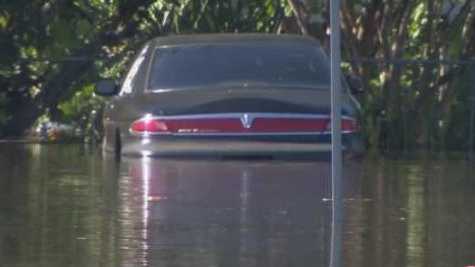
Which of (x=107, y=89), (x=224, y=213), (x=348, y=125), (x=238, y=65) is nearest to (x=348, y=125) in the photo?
(x=348, y=125)

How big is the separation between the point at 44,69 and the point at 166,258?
38.1ft

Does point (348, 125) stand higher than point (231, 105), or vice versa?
point (231, 105)

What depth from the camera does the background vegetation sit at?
1909 centimetres

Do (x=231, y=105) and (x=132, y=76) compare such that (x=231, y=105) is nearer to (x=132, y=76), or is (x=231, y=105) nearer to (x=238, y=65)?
(x=238, y=65)

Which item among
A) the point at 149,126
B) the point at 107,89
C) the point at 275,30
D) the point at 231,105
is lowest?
the point at 149,126

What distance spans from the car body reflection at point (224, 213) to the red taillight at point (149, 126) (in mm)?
268

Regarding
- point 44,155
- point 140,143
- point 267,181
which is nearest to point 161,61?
point 140,143

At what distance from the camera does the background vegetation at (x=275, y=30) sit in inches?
752

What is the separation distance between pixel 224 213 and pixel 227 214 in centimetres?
6

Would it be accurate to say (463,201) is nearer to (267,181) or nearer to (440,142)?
(267,181)

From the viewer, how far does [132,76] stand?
14.3 meters

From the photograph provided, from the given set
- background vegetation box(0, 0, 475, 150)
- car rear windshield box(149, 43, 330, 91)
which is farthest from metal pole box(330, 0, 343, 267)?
background vegetation box(0, 0, 475, 150)

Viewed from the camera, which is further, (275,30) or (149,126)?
(275,30)

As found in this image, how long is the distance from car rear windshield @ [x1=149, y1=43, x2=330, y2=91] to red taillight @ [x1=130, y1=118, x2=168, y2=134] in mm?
515
